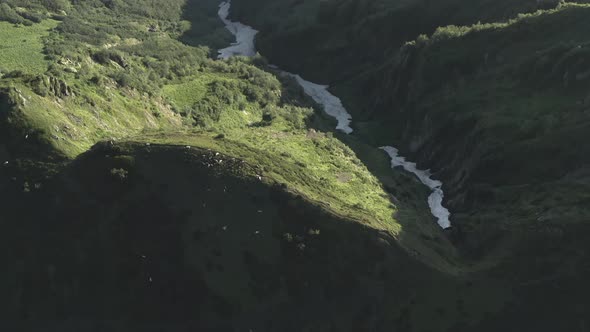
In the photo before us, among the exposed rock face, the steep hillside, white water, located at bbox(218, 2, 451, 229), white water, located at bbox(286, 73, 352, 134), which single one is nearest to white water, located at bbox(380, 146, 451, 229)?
white water, located at bbox(218, 2, 451, 229)

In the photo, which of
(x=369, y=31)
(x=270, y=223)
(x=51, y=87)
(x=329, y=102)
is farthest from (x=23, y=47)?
(x=369, y=31)

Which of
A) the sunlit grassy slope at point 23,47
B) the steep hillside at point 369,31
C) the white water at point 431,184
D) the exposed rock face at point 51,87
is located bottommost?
the sunlit grassy slope at point 23,47

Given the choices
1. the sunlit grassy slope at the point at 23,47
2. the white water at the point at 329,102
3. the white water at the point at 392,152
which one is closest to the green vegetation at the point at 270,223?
the white water at the point at 392,152

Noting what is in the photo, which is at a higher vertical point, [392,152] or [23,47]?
[392,152]

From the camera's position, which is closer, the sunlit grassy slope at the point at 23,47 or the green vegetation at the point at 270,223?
the green vegetation at the point at 270,223

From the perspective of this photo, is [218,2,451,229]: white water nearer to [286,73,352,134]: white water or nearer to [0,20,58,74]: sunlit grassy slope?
[286,73,352,134]: white water

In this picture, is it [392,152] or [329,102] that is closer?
[392,152]

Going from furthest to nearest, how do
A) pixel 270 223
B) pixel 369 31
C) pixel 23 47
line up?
pixel 369 31 < pixel 23 47 < pixel 270 223

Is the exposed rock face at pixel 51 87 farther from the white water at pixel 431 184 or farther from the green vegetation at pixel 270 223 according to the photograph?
the white water at pixel 431 184

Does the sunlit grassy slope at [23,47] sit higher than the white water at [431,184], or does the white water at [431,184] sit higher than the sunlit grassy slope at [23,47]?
the white water at [431,184]

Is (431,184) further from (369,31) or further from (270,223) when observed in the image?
(369,31)

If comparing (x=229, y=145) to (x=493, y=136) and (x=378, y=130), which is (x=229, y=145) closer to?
(x=493, y=136)

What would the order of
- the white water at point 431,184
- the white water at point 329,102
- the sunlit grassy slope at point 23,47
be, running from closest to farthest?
1. the white water at point 431,184
2. the sunlit grassy slope at point 23,47
3. the white water at point 329,102
